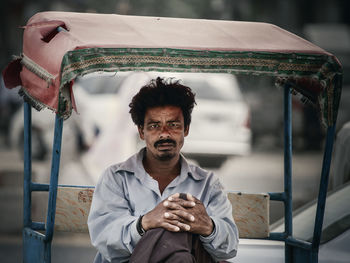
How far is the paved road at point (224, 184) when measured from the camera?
6.40 metres

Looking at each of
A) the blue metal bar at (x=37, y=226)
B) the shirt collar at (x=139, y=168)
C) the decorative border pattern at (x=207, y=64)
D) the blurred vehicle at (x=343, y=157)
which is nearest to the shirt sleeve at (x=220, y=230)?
the shirt collar at (x=139, y=168)

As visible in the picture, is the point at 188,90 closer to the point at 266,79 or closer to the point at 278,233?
the point at 278,233

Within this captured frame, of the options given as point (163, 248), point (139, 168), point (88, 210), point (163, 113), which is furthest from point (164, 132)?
point (88, 210)

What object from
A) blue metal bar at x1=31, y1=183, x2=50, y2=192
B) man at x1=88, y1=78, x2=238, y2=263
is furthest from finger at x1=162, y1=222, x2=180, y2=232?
blue metal bar at x1=31, y1=183, x2=50, y2=192

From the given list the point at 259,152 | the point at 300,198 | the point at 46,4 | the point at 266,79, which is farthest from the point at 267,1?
the point at 300,198

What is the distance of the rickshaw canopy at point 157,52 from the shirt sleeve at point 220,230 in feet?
2.09

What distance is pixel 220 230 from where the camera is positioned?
9.86 feet

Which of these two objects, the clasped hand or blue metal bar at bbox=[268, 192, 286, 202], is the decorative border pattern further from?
blue metal bar at bbox=[268, 192, 286, 202]

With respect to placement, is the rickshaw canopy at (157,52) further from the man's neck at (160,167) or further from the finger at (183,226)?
the finger at (183,226)

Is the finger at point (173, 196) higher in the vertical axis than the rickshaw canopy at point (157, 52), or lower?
lower

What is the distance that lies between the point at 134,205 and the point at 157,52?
0.76 meters

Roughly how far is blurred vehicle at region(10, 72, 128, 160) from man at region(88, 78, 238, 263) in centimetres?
583

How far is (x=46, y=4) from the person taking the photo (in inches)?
1080

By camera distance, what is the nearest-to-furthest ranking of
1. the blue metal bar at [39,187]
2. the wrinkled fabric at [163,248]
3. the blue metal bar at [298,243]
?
1. the wrinkled fabric at [163,248]
2. the blue metal bar at [298,243]
3. the blue metal bar at [39,187]
